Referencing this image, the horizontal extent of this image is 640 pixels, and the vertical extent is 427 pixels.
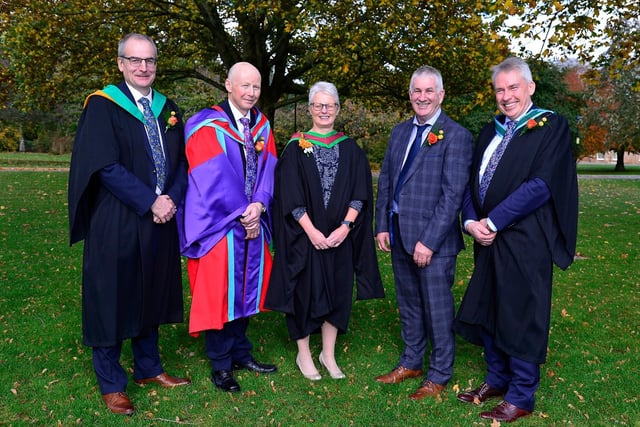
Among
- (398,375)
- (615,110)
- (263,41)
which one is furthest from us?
(615,110)

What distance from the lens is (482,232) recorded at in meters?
3.81

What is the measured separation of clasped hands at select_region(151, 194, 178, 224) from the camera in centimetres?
385

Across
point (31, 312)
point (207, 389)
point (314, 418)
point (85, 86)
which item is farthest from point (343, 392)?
point (85, 86)

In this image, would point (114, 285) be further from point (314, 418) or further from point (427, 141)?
point (427, 141)

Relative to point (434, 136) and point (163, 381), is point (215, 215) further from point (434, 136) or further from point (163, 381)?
point (434, 136)

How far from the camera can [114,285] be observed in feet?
12.4

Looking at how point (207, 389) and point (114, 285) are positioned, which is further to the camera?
point (207, 389)

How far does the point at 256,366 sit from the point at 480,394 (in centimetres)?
181

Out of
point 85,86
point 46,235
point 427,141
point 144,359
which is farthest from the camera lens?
point 85,86

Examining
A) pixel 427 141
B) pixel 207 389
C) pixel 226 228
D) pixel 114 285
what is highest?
pixel 427 141

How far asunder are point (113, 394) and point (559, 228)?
3.30m

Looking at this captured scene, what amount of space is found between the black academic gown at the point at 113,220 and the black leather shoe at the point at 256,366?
1.02 metres

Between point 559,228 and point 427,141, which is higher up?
point 427,141

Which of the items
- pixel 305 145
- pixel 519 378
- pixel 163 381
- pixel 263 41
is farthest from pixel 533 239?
pixel 263 41
